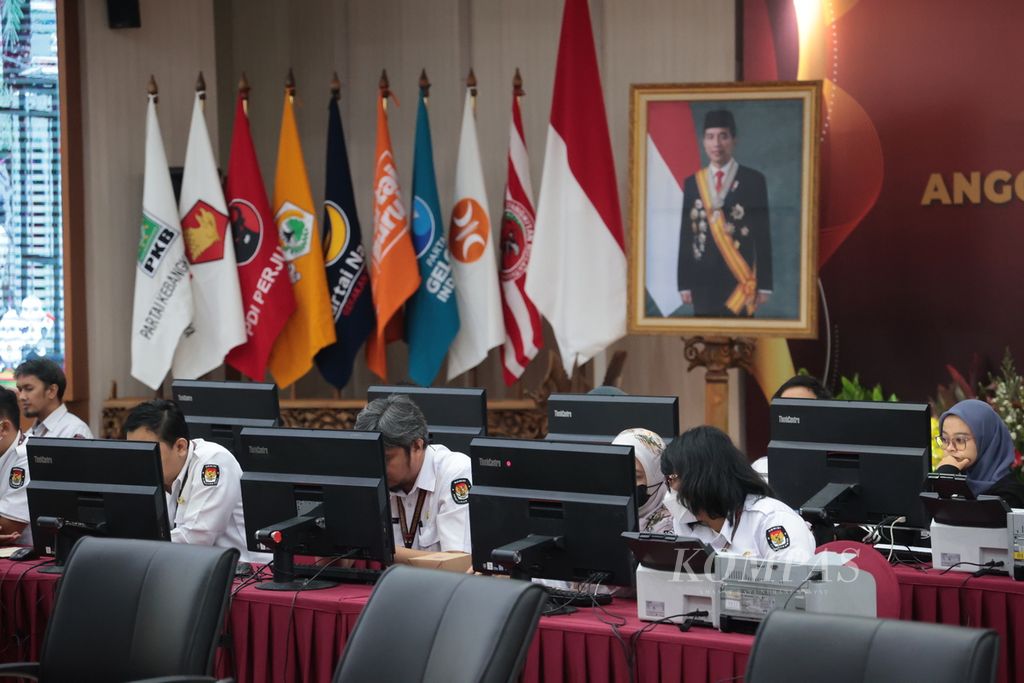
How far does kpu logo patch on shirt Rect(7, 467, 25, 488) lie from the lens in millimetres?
4336

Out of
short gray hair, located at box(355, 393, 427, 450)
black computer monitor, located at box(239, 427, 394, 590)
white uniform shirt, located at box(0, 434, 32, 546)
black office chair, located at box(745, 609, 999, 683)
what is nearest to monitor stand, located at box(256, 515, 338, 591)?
black computer monitor, located at box(239, 427, 394, 590)

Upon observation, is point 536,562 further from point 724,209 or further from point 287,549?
point 724,209

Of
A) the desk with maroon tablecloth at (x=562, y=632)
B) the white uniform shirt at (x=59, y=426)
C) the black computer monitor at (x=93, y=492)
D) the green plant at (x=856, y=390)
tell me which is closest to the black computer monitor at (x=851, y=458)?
the desk with maroon tablecloth at (x=562, y=632)

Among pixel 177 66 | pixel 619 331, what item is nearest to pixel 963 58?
pixel 619 331

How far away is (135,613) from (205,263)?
4.45m

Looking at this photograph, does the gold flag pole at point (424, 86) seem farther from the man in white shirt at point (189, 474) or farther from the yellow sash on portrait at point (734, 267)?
the man in white shirt at point (189, 474)

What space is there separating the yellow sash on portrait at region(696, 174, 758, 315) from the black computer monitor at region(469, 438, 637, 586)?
312 centimetres

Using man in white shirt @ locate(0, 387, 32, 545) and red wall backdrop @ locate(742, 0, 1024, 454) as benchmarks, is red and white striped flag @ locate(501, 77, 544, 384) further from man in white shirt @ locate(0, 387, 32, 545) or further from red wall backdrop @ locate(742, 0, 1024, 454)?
man in white shirt @ locate(0, 387, 32, 545)

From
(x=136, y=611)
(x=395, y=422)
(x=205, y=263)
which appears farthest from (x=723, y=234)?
(x=136, y=611)

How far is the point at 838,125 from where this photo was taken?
6953mm

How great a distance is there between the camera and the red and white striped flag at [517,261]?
7020mm

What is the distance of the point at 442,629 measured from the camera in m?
2.39

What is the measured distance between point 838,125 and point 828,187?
0.33 meters

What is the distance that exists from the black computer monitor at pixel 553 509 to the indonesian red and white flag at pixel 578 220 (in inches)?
137
